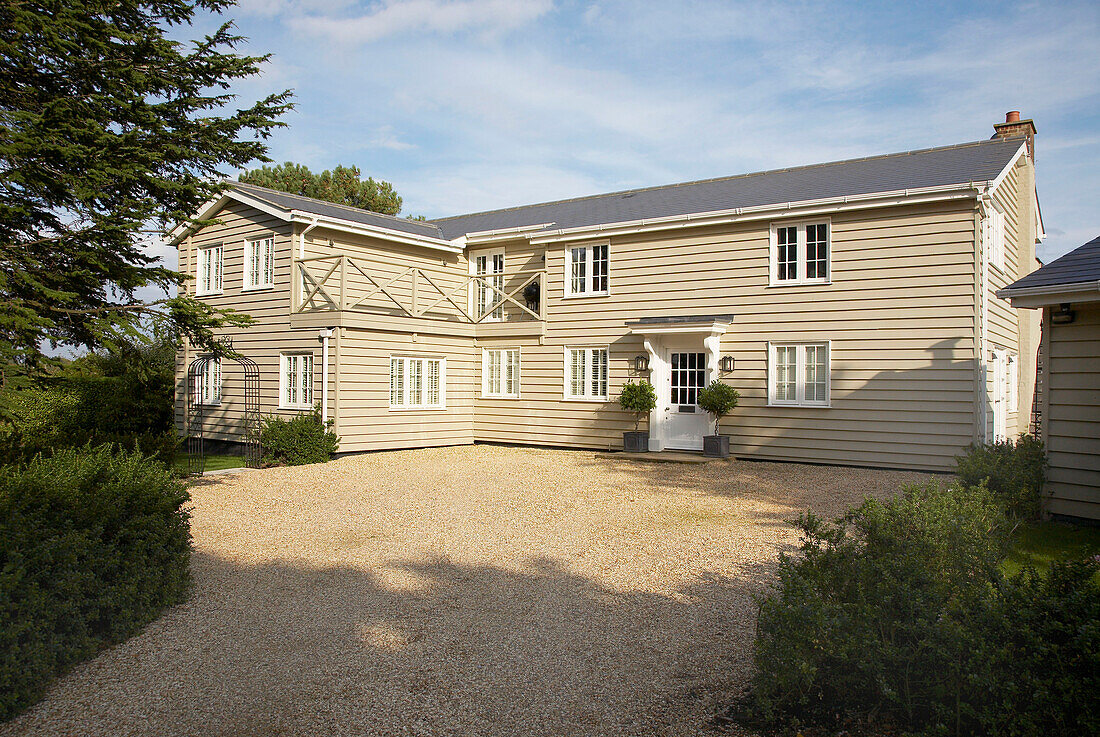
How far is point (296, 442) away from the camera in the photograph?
14.6 meters

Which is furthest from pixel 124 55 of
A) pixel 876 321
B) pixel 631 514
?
pixel 876 321

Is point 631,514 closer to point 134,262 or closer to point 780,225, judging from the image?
point 134,262

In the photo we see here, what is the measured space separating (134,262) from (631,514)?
6.79 m

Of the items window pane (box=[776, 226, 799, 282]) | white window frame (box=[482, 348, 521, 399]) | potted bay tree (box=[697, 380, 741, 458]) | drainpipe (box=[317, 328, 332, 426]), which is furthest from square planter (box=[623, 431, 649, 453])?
drainpipe (box=[317, 328, 332, 426])

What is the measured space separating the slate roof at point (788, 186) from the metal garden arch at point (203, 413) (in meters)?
7.30

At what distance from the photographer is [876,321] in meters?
13.4

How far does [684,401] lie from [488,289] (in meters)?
6.37

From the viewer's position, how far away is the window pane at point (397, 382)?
16500 millimetres

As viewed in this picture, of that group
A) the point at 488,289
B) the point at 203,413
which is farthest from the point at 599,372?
the point at 203,413

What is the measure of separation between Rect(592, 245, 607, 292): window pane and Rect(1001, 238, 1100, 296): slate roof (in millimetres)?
9682

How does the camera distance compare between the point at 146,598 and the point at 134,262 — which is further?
the point at 134,262

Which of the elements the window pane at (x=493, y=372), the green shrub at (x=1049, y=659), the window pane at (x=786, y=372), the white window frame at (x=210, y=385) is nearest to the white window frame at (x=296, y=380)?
the white window frame at (x=210, y=385)

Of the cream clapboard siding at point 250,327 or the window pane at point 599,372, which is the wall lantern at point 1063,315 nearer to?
the window pane at point 599,372

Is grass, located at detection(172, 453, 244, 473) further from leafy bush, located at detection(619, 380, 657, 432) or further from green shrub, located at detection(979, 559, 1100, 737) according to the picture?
green shrub, located at detection(979, 559, 1100, 737)
